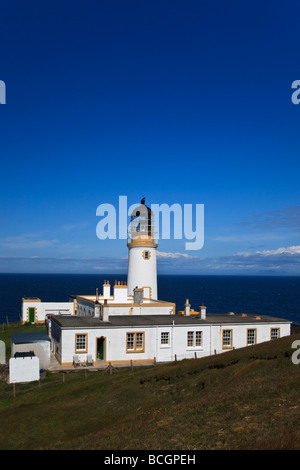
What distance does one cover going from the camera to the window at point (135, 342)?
32562 millimetres

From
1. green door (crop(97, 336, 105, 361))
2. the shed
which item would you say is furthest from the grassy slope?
green door (crop(97, 336, 105, 361))

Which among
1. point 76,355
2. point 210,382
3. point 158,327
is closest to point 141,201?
point 158,327

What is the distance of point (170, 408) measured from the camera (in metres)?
16.4

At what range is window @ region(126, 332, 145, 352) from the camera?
32.6 meters

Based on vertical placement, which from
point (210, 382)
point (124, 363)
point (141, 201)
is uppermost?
point (141, 201)

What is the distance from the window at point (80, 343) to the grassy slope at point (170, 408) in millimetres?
3929

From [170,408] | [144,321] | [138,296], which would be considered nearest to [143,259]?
[138,296]

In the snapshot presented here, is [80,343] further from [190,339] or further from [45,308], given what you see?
[45,308]

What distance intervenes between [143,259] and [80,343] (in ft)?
54.6

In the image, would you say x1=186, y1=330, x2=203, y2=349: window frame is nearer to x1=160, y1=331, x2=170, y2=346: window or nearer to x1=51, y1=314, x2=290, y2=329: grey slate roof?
x1=51, y1=314, x2=290, y2=329: grey slate roof

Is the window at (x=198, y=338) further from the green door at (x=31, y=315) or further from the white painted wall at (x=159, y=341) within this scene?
the green door at (x=31, y=315)
